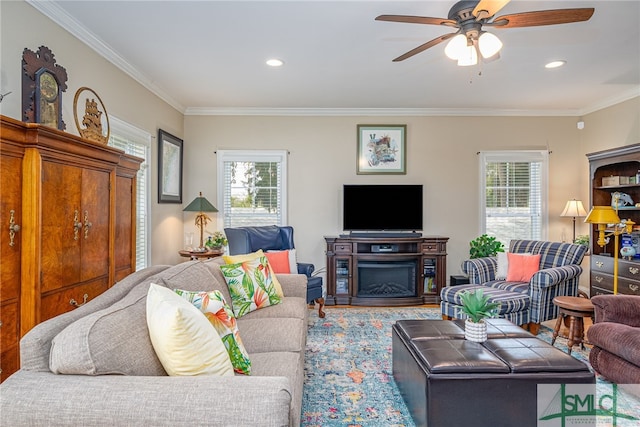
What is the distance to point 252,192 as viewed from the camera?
5207 millimetres

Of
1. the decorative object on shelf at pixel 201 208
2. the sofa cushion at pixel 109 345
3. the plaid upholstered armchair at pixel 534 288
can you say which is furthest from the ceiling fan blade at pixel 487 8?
the decorative object on shelf at pixel 201 208

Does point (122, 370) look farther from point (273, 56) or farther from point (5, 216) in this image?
point (273, 56)

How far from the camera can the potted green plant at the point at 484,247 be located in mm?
4820

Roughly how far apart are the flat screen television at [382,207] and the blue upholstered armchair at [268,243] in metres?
1.05

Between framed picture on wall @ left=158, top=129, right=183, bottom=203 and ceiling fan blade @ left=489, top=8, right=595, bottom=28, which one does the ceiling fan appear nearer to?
ceiling fan blade @ left=489, top=8, right=595, bottom=28

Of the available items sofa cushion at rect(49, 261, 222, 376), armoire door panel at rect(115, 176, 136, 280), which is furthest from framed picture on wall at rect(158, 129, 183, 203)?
sofa cushion at rect(49, 261, 222, 376)

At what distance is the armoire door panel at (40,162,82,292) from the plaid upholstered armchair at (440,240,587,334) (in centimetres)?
312

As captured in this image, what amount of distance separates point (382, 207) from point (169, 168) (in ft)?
9.34

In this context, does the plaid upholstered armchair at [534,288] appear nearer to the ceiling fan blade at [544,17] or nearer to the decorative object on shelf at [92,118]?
the ceiling fan blade at [544,17]

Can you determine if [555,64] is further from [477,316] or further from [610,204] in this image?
[477,316]

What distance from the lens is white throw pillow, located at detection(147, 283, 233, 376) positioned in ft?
4.34

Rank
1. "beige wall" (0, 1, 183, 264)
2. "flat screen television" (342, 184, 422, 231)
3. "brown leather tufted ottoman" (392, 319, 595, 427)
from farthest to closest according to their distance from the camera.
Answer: "flat screen television" (342, 184, 422, 231) → "beige wall" (0, 1, 183, 264) → "brown leather tufted ottoman" (392, 319, 595, 427)

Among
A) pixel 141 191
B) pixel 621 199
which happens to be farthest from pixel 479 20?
pixel 141 191

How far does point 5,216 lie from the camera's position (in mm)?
1680
